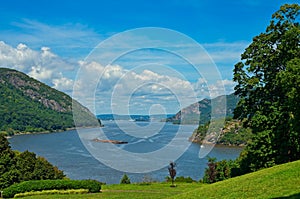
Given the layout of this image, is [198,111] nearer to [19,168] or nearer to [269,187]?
[19,168]

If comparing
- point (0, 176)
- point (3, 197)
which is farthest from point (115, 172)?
point (3, 197)

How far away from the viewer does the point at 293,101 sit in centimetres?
2130

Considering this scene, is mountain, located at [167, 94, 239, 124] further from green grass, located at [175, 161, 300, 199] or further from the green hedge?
green grass, located at [175, 161, 300, 199]

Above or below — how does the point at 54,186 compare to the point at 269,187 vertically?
above

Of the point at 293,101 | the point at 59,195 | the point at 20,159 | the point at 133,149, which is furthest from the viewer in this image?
the point at 133,149

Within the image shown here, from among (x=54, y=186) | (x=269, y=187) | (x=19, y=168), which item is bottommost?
(x=269, y=187)

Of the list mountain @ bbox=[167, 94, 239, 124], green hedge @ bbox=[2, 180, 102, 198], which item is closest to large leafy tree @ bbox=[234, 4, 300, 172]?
mountain @ bbox=[167, 94, 239, 124]

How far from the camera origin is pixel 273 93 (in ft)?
82.4

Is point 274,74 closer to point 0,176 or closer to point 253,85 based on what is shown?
point 253,85

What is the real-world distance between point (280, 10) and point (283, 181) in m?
15.8

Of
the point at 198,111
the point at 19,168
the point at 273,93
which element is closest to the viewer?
the point at 273,93

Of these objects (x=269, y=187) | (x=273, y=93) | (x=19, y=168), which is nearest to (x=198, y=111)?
(x=273, y=93)

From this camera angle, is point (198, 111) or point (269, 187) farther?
point (198, 111)

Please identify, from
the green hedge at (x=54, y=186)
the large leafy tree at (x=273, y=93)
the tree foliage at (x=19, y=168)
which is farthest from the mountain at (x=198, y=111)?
the tree foliage at (x=19, y=168)
